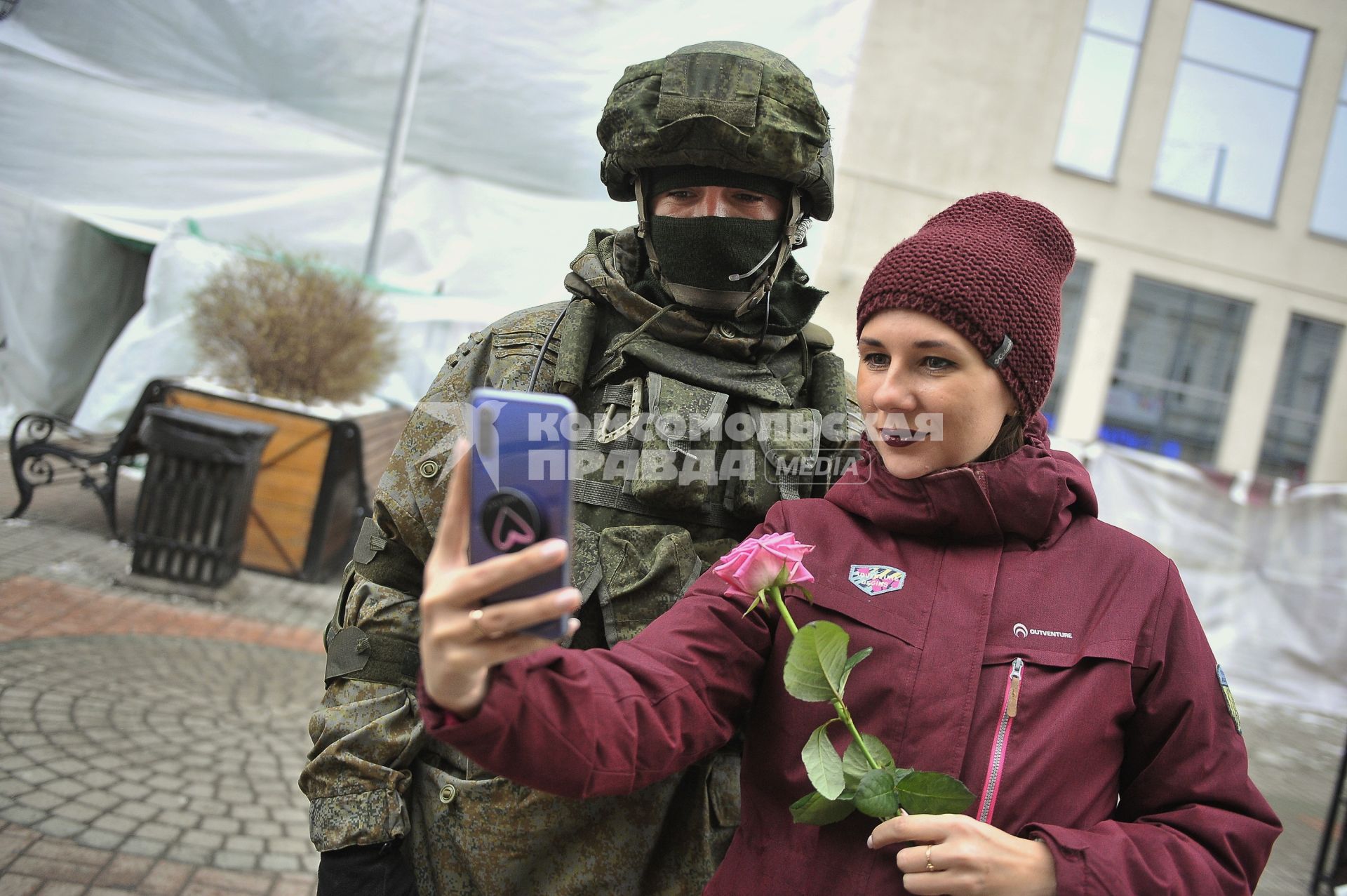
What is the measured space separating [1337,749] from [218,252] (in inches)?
452

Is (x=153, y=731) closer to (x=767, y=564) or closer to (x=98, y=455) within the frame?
(x=98, y=455)

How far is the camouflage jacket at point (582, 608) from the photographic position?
6.31 feet

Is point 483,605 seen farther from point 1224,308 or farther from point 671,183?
point 1224,308

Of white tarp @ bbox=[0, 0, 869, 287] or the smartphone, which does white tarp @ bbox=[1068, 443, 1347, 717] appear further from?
the smartphone

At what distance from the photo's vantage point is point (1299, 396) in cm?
1525

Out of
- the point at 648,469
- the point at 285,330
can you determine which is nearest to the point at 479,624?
the point at 648,469

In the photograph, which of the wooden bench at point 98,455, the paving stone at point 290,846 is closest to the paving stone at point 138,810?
the paving stone at point 290,846

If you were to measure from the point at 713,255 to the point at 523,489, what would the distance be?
1224 millimetres

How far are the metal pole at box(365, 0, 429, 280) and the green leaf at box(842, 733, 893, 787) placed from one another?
8.22 m

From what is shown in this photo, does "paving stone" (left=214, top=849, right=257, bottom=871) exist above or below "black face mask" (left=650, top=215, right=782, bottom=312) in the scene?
below

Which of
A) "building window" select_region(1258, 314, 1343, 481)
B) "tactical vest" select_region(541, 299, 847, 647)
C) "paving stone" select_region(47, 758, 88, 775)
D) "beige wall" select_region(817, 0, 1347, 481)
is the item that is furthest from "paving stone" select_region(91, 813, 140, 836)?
"building window" select_region(1258, 314, 1343, 481)

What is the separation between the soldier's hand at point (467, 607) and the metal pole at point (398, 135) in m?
8.23

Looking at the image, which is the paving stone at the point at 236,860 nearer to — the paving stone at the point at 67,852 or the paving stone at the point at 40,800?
the paving stone at the point at 67,852

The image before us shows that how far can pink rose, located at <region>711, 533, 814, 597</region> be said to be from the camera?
4.72 feet
